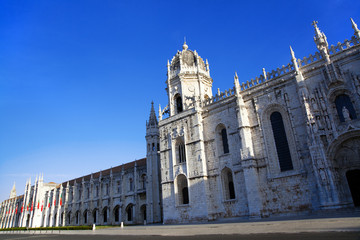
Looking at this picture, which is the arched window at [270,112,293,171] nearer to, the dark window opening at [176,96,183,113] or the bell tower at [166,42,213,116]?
the bell tower at [166,42,213,116]

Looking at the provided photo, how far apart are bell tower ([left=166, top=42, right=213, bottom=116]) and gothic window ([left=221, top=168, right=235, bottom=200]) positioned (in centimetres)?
912

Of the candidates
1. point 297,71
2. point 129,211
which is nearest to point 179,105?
point 297,71

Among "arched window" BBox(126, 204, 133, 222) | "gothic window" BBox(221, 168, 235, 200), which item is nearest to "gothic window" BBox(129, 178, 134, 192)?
"arched window" BBox(126, 204, 133, 222)

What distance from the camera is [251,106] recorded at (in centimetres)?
2505

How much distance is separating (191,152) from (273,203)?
389 inches

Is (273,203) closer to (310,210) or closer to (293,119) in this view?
(310,210)

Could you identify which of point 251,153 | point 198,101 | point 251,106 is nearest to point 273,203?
point 251,153

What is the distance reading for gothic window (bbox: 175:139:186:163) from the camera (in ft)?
95.7

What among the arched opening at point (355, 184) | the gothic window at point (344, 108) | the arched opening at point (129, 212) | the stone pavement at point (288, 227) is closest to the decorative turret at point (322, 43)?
the gothic window at point (344, 108)

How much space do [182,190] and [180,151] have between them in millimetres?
4461

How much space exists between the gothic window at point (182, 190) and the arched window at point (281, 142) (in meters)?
10.9

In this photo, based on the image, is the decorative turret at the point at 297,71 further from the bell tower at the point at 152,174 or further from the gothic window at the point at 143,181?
the gothic window at the point at 143,181

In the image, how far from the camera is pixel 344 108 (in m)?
19.3

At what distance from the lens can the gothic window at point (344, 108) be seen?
1928cm
